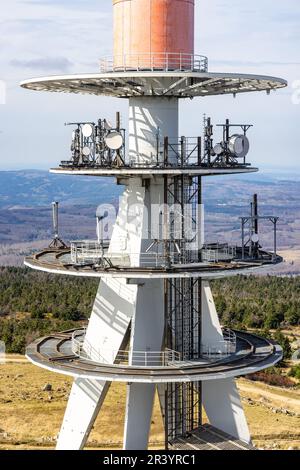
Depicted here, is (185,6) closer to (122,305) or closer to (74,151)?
(74,151)

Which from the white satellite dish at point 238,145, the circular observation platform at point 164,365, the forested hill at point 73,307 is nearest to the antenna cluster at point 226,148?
the white satellite dish at point 238,145

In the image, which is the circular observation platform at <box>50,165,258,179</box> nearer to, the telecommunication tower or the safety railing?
the telecommunication tower

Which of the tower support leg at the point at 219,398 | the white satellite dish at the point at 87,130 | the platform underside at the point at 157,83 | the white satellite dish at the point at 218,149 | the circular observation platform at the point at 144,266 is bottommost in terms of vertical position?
the tower support leg at the point at 219,398

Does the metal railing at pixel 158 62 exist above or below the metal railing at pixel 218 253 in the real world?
above

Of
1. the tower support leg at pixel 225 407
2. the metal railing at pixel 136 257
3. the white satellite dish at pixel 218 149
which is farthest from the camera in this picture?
the tower support leg at pixel 225 407

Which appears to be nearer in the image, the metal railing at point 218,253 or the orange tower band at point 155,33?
the orange tower band at point 155,33

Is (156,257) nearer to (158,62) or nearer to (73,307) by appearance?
(158,62)

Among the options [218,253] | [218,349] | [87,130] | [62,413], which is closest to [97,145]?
[87,130]

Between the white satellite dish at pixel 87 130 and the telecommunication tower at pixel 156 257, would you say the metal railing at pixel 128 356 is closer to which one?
the telecommunication tower at pixel 156 257
